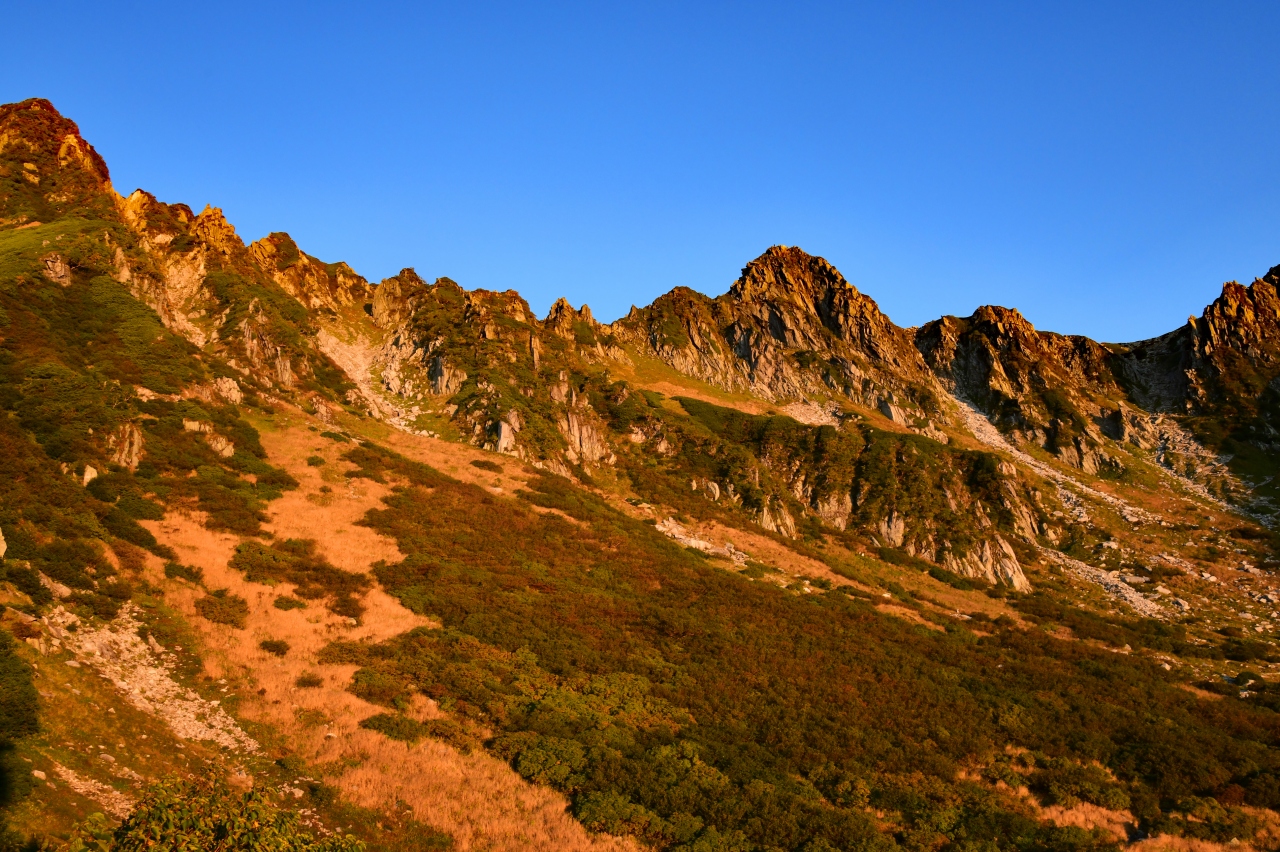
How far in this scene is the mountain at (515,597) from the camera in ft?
66.5

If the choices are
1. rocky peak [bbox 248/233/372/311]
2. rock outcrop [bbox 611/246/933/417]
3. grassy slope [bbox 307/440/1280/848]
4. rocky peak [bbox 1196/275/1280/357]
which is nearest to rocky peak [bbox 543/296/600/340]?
rock outcrop [bbox 611/246/933/417]

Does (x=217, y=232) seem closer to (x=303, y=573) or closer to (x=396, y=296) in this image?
(x=396, y=296)

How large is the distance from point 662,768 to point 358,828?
964 centimetres

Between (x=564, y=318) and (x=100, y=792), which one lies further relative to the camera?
(x=564, y=318)

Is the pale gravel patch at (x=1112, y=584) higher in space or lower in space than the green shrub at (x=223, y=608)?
higher

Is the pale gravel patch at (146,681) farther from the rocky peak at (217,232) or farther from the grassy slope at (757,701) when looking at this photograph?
the rocky peak at (217,232)

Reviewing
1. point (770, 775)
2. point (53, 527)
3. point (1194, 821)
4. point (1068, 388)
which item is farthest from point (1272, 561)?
point (53, 527)

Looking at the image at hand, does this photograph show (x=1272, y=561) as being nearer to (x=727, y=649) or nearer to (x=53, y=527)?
(x=727, y=649)

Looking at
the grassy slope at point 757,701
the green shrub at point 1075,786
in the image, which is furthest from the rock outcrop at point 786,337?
the green shrub at point 1075,786

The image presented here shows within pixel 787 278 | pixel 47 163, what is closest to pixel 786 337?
pixel 787 278

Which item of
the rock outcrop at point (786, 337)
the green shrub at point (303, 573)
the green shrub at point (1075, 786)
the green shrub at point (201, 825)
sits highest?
the rock outcrop at point (786, 337)

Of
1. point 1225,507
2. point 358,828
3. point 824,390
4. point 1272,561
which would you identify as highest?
point 824,390

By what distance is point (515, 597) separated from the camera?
37.0 metres

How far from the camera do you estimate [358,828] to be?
17750mm
